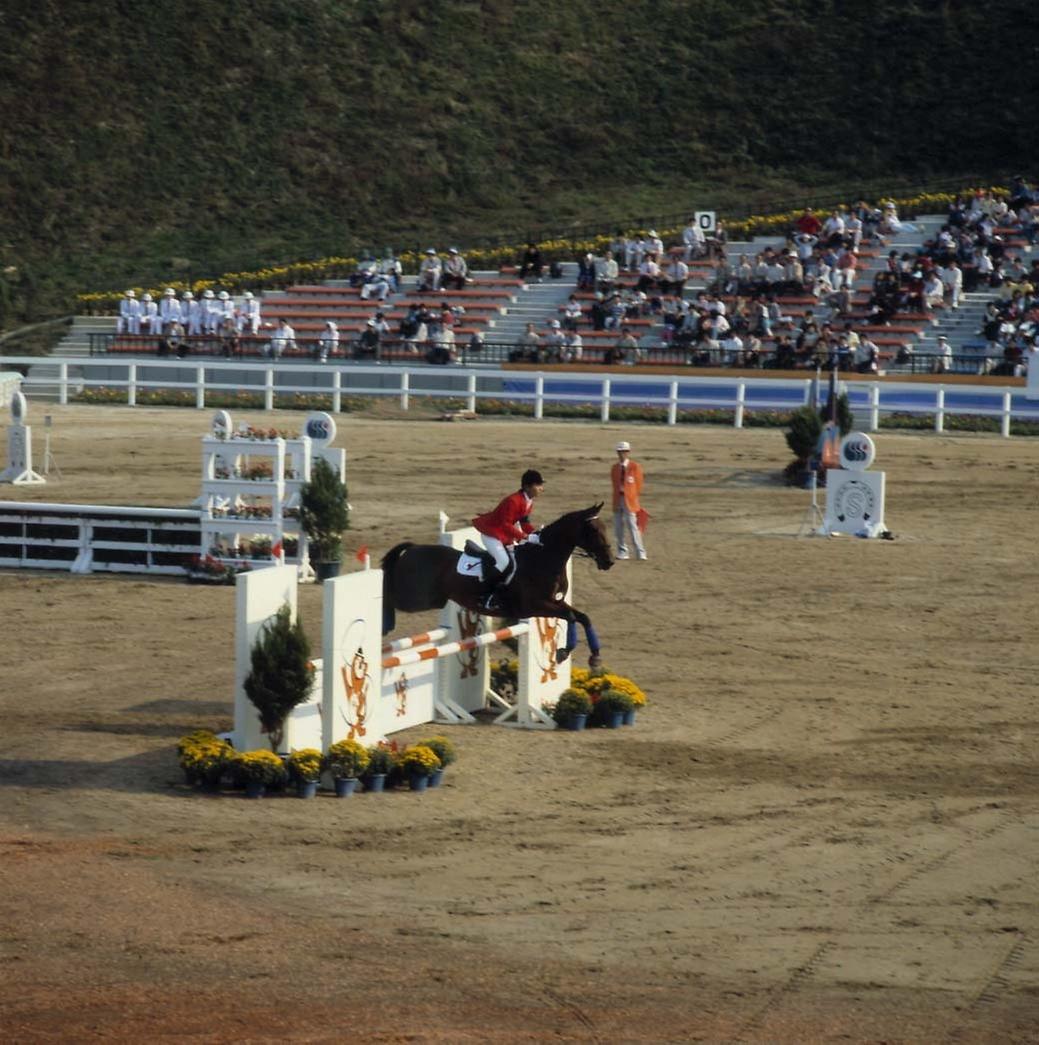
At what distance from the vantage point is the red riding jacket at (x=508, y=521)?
1756 centimetres

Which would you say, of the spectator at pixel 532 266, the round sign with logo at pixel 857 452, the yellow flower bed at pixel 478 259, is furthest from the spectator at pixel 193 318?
the round sign with logo at pixel 857 452

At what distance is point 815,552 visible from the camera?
2680 cm

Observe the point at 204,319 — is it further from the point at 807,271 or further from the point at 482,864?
the point at 482,864

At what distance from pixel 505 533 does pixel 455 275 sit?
3672cm

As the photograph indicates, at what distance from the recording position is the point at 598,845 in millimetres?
13672

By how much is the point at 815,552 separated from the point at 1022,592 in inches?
132

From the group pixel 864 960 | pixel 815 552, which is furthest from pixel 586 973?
pixel 815 552

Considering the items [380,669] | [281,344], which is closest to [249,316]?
[281,344]

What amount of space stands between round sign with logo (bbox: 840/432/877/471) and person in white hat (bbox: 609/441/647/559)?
12.2 feet

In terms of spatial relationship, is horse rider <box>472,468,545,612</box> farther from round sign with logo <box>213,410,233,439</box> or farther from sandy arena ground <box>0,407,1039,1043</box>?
round sign with logo <box>213,410,233,439</box>

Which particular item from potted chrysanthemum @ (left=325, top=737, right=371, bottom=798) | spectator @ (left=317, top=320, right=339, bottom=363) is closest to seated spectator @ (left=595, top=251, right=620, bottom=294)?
spectator @ (left=317, top=320, right=339, bottom=363)

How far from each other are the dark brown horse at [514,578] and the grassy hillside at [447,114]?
163 feet

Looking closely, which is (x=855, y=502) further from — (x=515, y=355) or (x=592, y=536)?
(x=515, y=355)

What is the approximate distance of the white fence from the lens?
128ft
